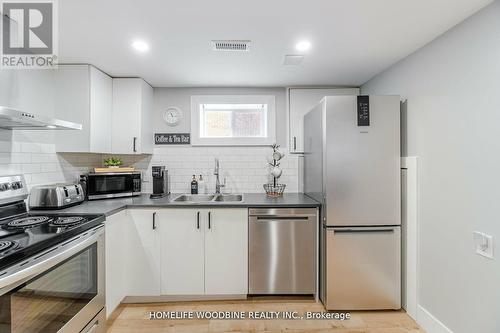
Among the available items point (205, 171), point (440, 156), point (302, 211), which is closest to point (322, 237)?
point (302, 211)

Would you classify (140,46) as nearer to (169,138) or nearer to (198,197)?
(169,138)

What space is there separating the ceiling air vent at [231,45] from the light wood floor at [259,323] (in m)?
2.25

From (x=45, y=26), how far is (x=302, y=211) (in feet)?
7.86

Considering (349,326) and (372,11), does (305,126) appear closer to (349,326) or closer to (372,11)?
(372,11)

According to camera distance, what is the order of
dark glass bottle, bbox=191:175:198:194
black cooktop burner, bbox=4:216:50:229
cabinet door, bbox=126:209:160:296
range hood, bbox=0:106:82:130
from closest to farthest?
range hood, bbox=0:106:82:130, black cooktop burner, bbox=4:216:50:229, cabinet door, bbox=126:209:160:296, dark glass bottle, bbox=191:175:198:194

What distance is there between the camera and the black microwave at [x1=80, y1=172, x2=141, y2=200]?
8.51 ft

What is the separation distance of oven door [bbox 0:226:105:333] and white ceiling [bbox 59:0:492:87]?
1.42 meters

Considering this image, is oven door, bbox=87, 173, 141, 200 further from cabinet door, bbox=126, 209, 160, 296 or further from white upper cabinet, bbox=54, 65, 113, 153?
cabinet door, bbox=126, 209, 160, 296

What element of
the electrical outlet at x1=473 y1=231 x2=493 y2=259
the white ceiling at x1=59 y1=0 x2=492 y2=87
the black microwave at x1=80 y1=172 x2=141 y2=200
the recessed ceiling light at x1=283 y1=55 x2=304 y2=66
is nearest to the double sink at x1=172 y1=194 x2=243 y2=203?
the black microwave at x1=80 y1=172 x2=141 y2=200

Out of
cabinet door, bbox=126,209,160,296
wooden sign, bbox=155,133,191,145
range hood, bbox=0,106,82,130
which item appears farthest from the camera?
wooden sign, bbox=155,133,191,145

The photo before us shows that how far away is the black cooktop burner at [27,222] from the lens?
165cm

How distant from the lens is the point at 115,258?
7.26 ft

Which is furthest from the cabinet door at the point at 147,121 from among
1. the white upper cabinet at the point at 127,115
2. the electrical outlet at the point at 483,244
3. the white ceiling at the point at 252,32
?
the electrical outlet at the point at 483,244

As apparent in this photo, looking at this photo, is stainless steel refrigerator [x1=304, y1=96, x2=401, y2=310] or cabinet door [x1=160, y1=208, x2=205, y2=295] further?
cabinet door [x1=160, y1=208, x2=205, y2=295]
